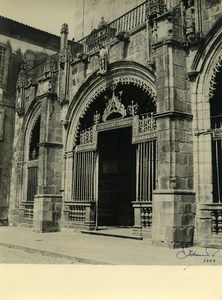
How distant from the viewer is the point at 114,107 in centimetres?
1212

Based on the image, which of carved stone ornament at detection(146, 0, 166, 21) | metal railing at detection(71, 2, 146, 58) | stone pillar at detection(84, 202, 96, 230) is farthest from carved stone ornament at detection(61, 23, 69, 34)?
stone pillar at detection(84, 202, 96, 230)

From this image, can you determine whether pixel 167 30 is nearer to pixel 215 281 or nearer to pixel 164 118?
pixel 164 118

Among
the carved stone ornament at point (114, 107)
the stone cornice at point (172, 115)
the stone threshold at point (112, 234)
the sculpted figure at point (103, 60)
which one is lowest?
the stone threshold at point (112, 234)

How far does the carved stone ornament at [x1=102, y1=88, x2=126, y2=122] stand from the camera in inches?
467

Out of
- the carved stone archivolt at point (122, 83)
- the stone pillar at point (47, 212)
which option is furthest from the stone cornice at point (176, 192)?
the stone pillar at point (47, 212)

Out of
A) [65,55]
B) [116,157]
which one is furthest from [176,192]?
[65,55]

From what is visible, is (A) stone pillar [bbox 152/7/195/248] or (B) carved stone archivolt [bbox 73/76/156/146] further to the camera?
(B) carved stone archivolt [bbox 73/76/156/146]

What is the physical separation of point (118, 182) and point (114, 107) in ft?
13.2

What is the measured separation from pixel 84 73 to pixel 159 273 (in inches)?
346

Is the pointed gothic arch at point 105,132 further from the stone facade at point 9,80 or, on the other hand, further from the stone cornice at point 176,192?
the stone facade at point 9,80

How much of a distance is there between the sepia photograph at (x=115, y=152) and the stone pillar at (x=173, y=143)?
3 centimetres

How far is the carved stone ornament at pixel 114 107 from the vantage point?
38.9ft

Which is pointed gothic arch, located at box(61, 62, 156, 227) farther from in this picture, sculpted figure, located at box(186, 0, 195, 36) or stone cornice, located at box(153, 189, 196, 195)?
sculpted figure, located at box(186, 0, 195, 36)

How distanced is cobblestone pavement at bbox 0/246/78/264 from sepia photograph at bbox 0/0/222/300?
25 millimetres
